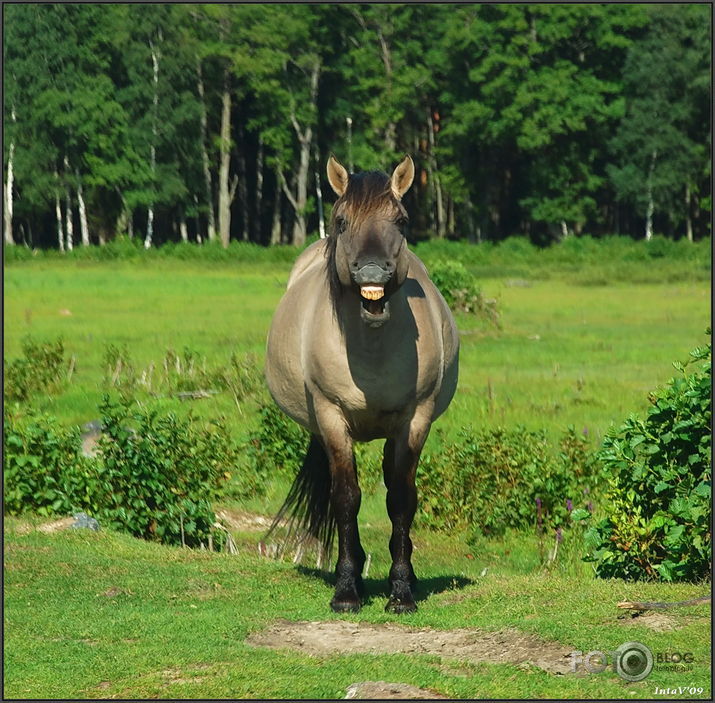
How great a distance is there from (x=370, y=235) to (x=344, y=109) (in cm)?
6013

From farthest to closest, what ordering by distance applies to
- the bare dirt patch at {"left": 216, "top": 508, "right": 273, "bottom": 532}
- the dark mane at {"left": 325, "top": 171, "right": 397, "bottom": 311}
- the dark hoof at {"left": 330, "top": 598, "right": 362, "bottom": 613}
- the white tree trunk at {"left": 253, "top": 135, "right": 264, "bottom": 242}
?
1. the white tree trunk at {"left": 253, "top": 135, "right": 264, "bottom": 242}
2. the bare dirt patch at {"left": 216, "top": 508, "right": 273, "bottom": 532}
3. the dark hoof at {"left": 330, "top": 598, "right": 362, "bottom": 613}
4. the dark mane at {"left": 325, "top": 171, "right": 397, "bottom": 311}

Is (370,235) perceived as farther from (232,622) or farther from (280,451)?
(280,451)

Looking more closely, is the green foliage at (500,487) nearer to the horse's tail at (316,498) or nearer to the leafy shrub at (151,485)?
the leafy shrub at (151,485)

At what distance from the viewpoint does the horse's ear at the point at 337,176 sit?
7785 millimetres

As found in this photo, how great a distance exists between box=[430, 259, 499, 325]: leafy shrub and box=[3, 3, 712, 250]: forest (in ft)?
107

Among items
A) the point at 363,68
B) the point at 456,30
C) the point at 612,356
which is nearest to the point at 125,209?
the point at 363,68

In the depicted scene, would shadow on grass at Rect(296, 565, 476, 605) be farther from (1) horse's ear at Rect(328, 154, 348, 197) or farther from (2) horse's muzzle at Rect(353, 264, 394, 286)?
(1) horse's ear at Rect(328, 154, 348, 197)

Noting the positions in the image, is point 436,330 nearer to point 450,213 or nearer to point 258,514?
point 258,514

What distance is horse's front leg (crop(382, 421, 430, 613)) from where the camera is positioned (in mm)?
7965

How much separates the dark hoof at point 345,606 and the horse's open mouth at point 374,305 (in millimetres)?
1787

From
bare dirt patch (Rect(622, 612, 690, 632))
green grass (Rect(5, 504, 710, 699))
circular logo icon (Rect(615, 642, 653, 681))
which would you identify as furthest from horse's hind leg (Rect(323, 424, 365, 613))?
circular logo icon (Rect(615, 642, 653, 681))

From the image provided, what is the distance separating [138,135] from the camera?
64812 millimetres

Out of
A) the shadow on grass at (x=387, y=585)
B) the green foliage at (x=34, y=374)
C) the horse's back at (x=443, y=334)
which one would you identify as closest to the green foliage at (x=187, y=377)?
the green foliage at (x=34, y=374)

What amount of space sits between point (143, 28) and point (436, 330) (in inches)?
2277
